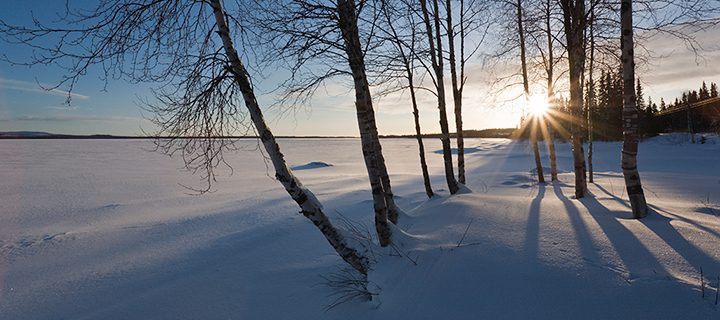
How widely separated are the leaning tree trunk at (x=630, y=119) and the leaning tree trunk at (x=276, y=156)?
12.9 feet

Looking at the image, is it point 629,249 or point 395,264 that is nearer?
point 629,249

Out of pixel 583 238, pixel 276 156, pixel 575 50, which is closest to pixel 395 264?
pixel 276 156

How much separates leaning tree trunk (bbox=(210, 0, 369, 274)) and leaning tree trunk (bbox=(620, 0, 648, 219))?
3942 millimetres

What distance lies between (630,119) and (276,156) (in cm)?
503

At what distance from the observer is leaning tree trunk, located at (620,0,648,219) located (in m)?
4.94

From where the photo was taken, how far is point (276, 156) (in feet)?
12.4

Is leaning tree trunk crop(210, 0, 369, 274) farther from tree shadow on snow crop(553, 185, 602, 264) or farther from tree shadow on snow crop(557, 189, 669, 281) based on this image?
tree shadow on snow crop(557, 189, 669, 281)

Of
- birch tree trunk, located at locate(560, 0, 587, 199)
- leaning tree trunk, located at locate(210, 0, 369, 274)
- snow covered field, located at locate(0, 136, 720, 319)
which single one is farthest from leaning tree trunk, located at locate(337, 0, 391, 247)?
birch tree trunk, located at locate(560, 0, 587, 199)

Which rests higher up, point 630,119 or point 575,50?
point 575,50

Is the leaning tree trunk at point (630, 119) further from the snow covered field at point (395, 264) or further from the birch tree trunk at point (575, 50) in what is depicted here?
the birch tree trunk at point (575, 50)

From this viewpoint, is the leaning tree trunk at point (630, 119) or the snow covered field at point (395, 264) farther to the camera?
the leaning tree trunk at point (630, 119)

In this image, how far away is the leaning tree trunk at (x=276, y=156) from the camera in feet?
11.9

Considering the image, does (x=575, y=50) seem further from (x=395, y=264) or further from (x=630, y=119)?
(x=395, y=264)

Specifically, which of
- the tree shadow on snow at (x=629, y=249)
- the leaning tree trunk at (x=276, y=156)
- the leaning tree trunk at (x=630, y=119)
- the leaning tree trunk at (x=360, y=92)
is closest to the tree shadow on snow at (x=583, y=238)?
the tree shadow on snow at (x=629, y=249)
